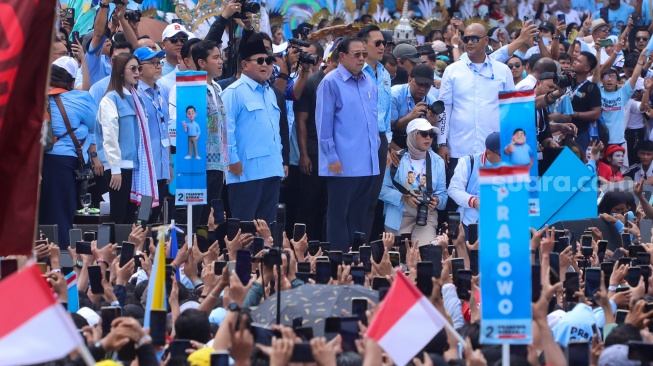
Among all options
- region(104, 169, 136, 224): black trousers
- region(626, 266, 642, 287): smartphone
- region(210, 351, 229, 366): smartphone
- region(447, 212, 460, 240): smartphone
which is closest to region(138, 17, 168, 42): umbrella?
region(104, 169, 136, 224): black trousers

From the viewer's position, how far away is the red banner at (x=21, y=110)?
20.6ft

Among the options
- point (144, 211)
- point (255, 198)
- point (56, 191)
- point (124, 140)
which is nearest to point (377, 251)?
point (144, 211)

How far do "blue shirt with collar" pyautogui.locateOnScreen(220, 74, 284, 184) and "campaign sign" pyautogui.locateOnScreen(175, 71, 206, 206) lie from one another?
1280mm

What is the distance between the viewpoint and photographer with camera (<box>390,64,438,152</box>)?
1249 centimetres

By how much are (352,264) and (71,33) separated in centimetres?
638

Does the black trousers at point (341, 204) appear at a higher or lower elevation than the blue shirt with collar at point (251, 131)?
lower

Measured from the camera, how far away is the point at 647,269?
8.32 meters

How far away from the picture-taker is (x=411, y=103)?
1282cm

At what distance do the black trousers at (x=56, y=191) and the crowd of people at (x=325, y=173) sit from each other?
11 millimetres

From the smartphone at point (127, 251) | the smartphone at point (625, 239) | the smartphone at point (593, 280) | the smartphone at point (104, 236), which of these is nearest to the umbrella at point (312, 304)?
the smartphone at point (593, 280)

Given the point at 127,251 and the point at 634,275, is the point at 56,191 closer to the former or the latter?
the point at 127,251

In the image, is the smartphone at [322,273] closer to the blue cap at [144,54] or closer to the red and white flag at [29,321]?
the red and white flag at [29,321]

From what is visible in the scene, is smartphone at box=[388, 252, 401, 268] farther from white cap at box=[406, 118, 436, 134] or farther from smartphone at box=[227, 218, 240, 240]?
white cap at box=[406, 118, 436, 134]

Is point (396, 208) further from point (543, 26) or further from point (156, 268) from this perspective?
point (543, 26)
